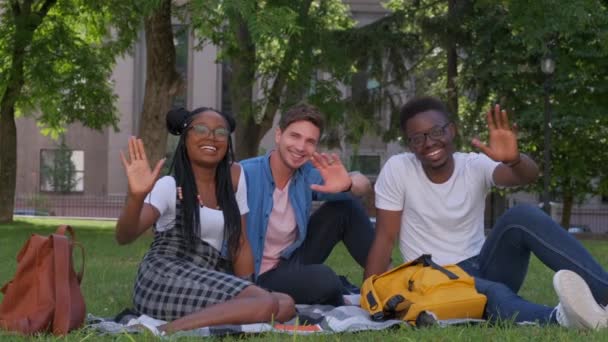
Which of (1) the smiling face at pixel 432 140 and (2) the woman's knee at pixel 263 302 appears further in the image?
(1) the smiling face at pixel 432 140

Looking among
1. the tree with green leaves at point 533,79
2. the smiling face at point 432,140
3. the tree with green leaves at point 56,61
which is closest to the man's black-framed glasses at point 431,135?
the smiling face at point 432,140

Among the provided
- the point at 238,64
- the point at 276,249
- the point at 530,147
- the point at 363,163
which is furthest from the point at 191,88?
the point at 276,249

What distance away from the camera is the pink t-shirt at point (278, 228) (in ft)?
19.5

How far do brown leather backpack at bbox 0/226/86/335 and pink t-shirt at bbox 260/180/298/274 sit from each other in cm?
148

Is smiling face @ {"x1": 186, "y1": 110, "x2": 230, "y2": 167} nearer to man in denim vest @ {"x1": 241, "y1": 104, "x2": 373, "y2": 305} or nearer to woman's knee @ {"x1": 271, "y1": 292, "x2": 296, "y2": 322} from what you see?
man in denim vest @ {"x1": 241, "y1": 104, "x2": 373, "y2": 305}

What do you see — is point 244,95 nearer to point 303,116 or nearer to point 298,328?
point 303,116

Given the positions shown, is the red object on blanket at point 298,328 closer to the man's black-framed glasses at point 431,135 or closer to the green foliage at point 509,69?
the man's black-framed glasses at point 431,135

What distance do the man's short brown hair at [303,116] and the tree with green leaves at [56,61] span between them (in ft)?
48.0

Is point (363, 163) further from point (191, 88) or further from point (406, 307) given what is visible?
point (406, 307)

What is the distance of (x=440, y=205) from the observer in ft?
18.8

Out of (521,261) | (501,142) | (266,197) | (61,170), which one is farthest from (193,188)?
(61,170)

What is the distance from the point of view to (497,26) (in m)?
24.5

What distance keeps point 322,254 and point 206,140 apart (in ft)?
4.19

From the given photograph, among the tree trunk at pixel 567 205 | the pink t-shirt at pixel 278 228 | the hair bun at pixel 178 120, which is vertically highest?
the hair bun at pixel 178 120
